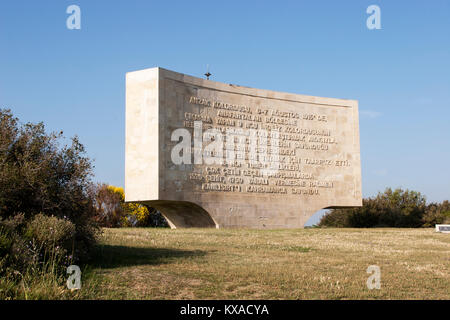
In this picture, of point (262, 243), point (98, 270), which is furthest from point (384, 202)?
point (98, 270)

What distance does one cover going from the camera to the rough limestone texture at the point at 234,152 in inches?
1090

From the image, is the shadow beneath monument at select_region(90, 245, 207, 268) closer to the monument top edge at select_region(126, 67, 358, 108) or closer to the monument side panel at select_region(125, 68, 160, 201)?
the monument side panel at select_region(125, 68, 160, 201)

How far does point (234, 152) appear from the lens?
3019cm

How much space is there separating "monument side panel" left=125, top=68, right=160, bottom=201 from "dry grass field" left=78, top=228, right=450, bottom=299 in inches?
403

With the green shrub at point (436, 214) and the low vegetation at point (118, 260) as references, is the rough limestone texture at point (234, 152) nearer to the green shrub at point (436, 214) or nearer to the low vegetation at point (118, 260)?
the green shrub at point (436, 214)

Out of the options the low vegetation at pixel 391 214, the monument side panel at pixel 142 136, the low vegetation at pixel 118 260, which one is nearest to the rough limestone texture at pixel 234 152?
the monument side panel at pixel 142 136

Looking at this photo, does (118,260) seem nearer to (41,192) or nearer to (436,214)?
(41,192)

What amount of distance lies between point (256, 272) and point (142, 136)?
1826 centimetres

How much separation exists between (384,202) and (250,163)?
64.5 feet

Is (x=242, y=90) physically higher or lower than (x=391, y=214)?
higher

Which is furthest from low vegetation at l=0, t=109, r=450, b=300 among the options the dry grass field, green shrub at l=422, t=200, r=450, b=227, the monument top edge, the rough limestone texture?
green shrub at l=422, t=200, r=450, b=227

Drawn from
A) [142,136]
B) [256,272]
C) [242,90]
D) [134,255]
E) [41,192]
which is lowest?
[256,272]

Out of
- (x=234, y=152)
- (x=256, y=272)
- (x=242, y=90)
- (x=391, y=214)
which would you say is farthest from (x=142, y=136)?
(x=391, y=214)

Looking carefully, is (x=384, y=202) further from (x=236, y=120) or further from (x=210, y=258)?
(x=210, y=258)
